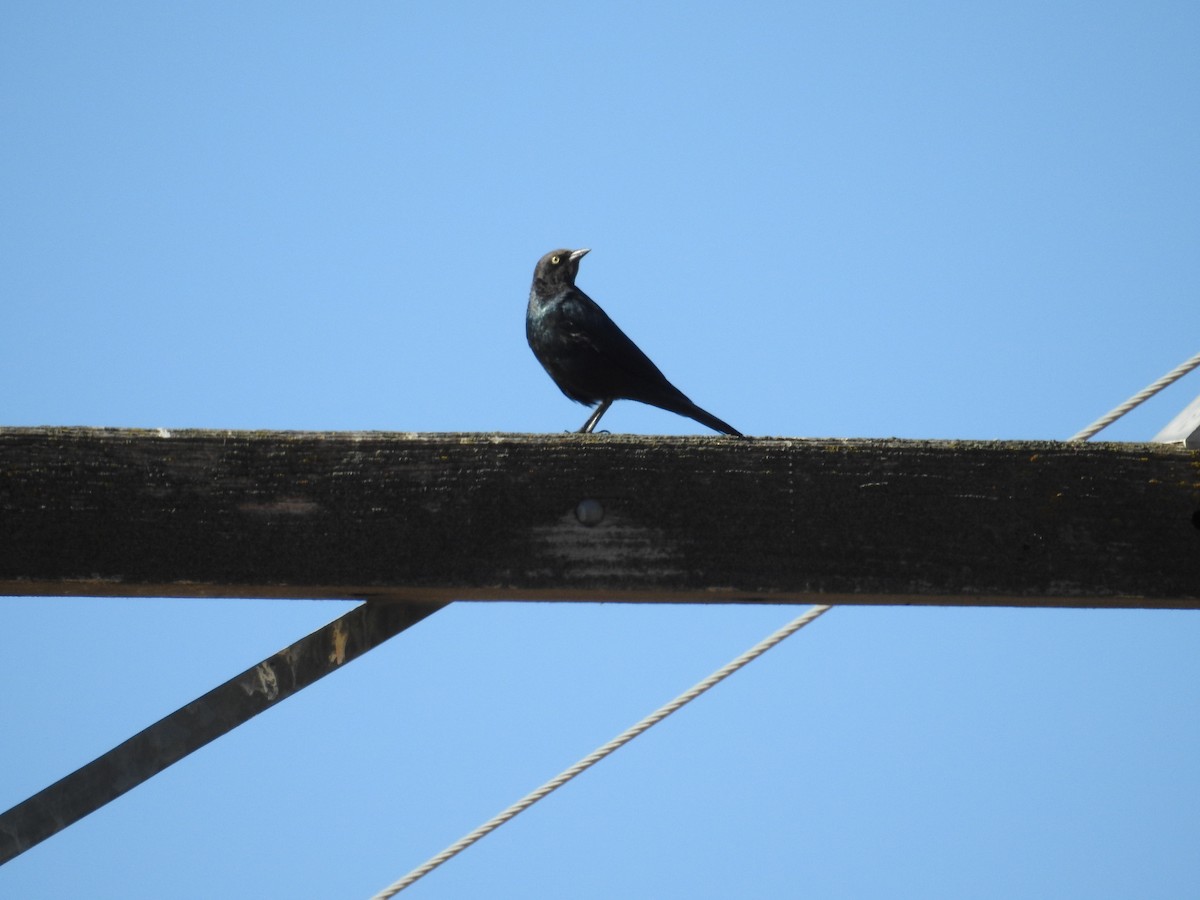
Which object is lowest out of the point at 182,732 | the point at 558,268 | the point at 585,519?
the point at 182,732

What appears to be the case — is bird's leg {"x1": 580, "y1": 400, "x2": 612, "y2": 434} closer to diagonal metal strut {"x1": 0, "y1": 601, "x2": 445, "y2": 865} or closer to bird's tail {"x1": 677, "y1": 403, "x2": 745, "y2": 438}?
bird's tail {"x1": 677, "y1": 403, "x2": 745, "y2": 438}

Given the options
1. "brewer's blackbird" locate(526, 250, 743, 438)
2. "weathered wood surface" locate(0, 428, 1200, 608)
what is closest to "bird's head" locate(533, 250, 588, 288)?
"brewer's blackbird" locate(526, 250, 743, 438)

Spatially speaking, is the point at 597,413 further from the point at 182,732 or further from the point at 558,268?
the point at 182,732

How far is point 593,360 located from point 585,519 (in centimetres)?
471

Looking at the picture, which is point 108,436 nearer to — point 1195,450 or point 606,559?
point 606,559

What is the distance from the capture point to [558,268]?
7.23 metres

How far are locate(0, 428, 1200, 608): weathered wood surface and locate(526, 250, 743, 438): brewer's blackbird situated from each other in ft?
13.4

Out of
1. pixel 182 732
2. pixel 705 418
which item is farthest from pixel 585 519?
pixel 705 418

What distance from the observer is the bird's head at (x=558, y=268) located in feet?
23.4

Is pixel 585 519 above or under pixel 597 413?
under

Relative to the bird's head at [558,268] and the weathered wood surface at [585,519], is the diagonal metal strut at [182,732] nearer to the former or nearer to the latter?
the weathered wood surface at [585,519]

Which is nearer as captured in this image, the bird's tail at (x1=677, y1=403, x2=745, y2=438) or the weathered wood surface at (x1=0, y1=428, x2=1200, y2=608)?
the weathered wood surface at (x1=0, y1=428, x2=1200, y2=608)

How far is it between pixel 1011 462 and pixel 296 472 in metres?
0.90

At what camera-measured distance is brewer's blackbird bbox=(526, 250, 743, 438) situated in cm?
619
